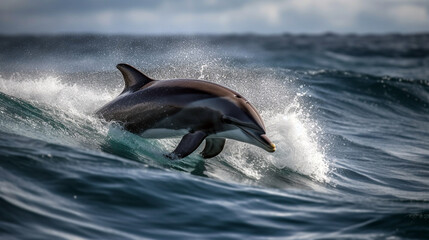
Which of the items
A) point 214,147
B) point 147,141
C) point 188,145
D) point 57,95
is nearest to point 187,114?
point 188,145

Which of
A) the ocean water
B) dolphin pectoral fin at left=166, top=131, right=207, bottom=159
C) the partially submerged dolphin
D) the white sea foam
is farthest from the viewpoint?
the white sea foam

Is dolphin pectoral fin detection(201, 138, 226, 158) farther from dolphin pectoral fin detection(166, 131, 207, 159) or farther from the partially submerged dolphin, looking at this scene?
dolphin pectoral fin detection(166, 131, 207, 159)

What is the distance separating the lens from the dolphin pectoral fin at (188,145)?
9.17 m

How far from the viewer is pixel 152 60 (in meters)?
26.0

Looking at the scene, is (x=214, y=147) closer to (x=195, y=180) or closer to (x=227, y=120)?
(x=227, y=120)

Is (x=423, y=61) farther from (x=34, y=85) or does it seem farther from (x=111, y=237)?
(x=111, y=237)

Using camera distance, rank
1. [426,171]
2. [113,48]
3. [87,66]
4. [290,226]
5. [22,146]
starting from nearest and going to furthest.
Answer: [290,226]
[22,146]
[426,171]
[87,66]
[113,48]

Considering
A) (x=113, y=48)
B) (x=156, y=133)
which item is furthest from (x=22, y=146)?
(x=113, y=48)

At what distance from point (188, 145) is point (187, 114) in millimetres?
629

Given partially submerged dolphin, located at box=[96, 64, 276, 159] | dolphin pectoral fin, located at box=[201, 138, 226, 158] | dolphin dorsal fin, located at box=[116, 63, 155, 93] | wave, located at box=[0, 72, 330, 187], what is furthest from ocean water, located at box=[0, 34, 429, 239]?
dolphin dorsal fin, located at box=[116, 63, 155, 93]

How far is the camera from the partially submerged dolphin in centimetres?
936

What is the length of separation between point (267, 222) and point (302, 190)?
219 cm

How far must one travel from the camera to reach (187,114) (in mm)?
9711

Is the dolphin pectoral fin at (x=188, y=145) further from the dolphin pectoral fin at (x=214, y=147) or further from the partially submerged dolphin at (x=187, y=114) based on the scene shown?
the dolphin pectoral fin at (x=214, y=147)
